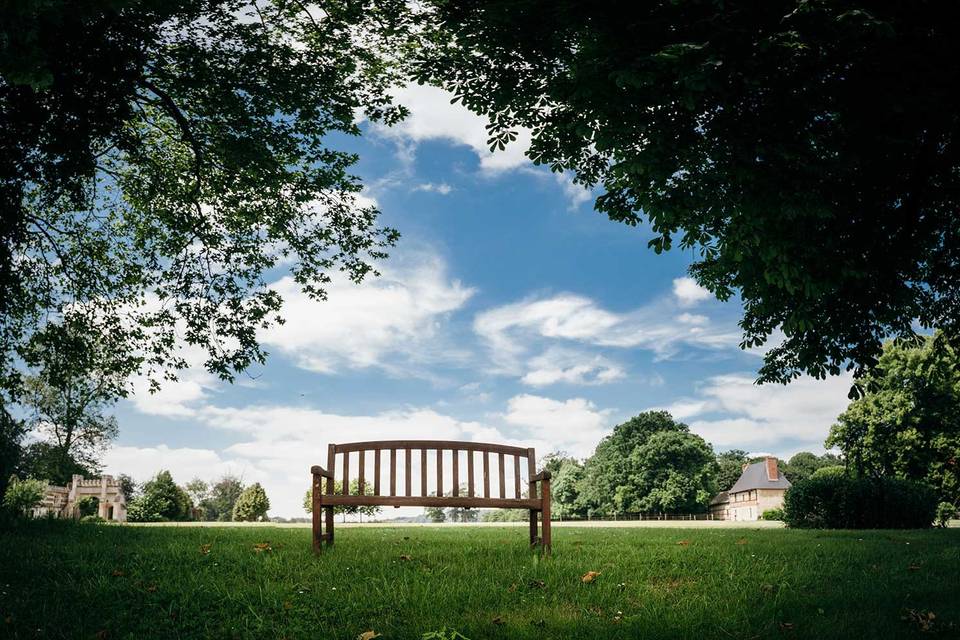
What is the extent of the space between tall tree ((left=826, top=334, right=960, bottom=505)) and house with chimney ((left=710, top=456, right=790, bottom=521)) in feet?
89.9

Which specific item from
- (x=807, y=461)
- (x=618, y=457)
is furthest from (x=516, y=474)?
(x=807, y=461)

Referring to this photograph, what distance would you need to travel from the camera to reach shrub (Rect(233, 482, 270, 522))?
37156 mm

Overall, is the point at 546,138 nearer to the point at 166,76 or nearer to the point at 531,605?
the point at 531,605

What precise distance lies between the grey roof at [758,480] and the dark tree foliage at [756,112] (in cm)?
6158

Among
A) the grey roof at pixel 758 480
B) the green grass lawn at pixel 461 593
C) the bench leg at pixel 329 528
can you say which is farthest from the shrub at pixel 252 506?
the grey roof at pixel 758 480

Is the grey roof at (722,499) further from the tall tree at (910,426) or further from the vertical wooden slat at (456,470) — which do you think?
the vertical wooden slat at (456,470)

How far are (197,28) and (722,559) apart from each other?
12.1 metres

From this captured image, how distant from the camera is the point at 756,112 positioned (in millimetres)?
6785

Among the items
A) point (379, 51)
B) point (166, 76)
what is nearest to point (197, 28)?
point (166, 76)

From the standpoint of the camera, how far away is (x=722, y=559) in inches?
298

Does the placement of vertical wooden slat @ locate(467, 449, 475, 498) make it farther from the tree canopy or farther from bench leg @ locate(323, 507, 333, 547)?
the tree canopy

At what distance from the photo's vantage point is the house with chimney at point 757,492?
63.3 metres

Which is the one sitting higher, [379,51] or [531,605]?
[379,51]

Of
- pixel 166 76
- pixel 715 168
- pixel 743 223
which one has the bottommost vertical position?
pixel 743 223
